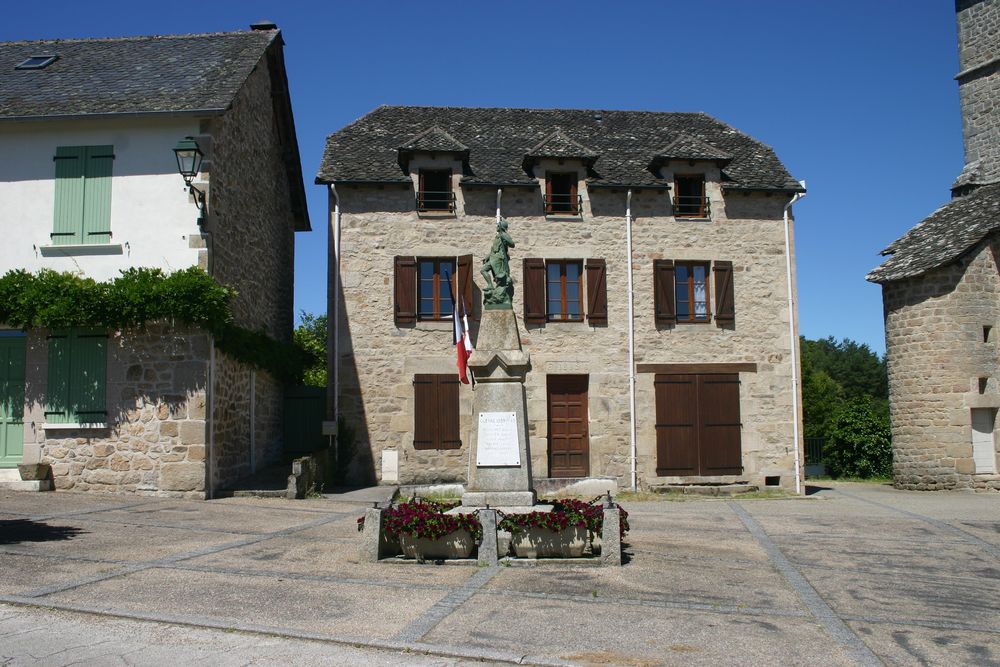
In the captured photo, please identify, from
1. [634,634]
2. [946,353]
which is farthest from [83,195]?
[946,353]

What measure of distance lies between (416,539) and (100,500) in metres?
6.15

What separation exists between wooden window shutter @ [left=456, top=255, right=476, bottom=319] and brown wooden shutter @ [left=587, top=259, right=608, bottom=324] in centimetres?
246

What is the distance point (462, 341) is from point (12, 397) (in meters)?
7.07

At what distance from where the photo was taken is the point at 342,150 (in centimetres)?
1819

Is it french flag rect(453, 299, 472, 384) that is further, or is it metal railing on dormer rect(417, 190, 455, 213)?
metal railing on dormer rect(417, 190, 455, 213)

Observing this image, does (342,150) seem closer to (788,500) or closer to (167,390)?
(167,390)

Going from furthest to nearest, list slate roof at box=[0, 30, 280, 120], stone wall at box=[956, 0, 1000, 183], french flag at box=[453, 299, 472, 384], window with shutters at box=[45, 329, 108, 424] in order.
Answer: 1. stone wall at box=[956, 0, 1000, 183]
2. french flag at box=[453, 299, 472, 384]
3. slate roof at box=[0, 30, 280, 120]
4. window with shutters at box=[45, 329, 108, 424]

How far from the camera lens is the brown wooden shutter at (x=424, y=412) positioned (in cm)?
1677

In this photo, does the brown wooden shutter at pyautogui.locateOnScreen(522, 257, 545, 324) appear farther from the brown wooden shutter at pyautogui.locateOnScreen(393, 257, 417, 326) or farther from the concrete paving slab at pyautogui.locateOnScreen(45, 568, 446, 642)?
the concrete paving slab at pyautogui.locateOnScreen(45, 568, 446, 642)

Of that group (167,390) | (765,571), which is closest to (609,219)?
(167,390)

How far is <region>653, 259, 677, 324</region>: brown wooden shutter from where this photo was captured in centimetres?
1748

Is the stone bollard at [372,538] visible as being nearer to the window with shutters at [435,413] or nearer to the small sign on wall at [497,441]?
the small sign on wall at [497,441]

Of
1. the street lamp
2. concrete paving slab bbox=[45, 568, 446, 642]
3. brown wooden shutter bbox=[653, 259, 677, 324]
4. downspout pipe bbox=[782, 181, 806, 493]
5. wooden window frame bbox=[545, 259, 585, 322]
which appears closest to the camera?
concrete paving slab bbox=[45, 568, 446, 642]

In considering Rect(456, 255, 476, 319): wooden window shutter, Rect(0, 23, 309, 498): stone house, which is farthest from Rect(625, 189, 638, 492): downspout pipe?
Rect(0, 23, 309, 498): stone house
